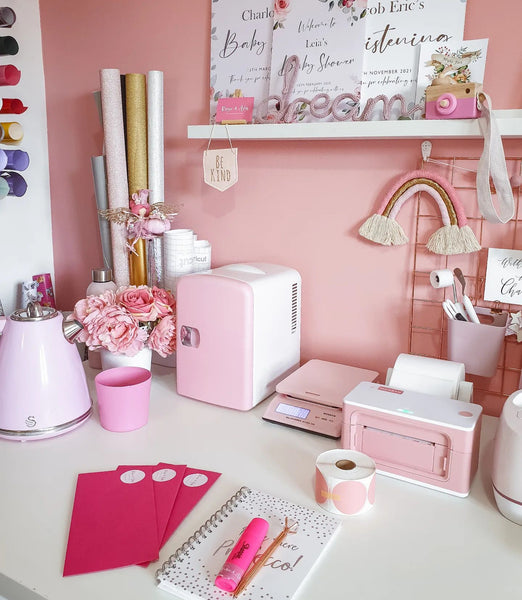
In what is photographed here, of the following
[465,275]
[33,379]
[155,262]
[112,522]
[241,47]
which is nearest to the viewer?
[112,522]

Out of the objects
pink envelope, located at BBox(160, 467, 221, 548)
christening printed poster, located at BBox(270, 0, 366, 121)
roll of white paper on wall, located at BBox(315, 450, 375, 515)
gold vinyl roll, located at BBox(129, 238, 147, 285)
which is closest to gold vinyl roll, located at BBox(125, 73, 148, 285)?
gold vinyl roll, located at BBox(129, 238, 147, 285)

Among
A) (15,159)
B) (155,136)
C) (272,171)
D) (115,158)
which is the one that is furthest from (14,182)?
(272,171)

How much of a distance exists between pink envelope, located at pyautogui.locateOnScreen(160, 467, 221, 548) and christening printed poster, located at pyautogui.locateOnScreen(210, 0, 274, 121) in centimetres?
79

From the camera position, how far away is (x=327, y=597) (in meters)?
0.67

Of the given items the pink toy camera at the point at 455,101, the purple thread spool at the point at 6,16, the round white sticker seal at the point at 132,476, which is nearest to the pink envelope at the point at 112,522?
the round white sticker seal at the point at 132,476

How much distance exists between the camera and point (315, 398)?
3.55 ft

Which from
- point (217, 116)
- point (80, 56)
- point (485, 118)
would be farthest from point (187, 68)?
point (485, 118)

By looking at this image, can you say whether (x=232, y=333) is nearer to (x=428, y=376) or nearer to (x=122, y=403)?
(x=122, y=403)

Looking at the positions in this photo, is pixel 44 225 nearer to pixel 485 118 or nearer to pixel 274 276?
pixel 274 276

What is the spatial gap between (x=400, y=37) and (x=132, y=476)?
921mm

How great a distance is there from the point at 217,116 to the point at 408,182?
0.43m

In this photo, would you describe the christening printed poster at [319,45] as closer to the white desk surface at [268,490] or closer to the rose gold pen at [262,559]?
the white desk surface at [268,490]

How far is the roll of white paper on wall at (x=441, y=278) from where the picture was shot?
106cm

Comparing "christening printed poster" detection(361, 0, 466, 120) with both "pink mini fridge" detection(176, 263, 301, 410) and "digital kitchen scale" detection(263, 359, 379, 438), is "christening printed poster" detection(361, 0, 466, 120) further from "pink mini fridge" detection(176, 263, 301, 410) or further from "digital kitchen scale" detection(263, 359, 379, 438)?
"digital kitchen scale" detection(263, 359, 379, 438)
